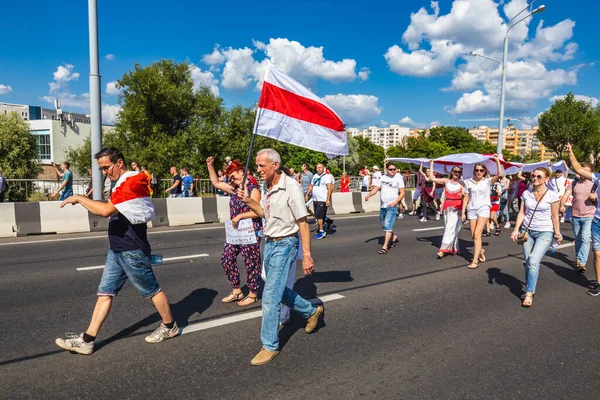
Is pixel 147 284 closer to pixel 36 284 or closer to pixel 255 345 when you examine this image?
pixel 255 345

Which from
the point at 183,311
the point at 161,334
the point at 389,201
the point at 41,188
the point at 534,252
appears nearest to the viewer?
the point at 161,334

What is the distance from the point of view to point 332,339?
435 cm

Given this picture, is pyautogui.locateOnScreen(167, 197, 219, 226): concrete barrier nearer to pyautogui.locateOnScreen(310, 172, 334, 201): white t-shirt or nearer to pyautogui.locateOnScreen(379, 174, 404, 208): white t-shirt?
pyautogui.locateOnScreen(310, 172, 334, 201): white t-shirt

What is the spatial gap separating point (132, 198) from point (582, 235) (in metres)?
7.12

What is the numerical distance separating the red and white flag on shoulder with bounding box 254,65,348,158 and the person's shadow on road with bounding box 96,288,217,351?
2.18m

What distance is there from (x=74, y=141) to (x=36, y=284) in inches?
2945

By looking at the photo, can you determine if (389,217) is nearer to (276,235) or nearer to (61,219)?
(276,235)

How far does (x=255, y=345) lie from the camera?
13.6ft

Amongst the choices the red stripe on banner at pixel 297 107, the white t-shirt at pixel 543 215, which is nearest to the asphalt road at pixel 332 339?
the white t-shirt at pixel 543 215

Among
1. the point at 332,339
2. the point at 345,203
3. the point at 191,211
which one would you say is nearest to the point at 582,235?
the point at 332,339

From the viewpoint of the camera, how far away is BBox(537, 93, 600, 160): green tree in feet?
182

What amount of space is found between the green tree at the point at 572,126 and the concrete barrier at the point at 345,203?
48.5 meters

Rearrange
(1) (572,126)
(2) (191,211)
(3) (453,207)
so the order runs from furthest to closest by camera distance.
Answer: (1) (572,126)
(2) (191,211)
(3) (453,207)

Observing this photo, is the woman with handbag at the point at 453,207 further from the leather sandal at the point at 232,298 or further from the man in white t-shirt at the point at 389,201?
the leather sandal at the point at 232,298
